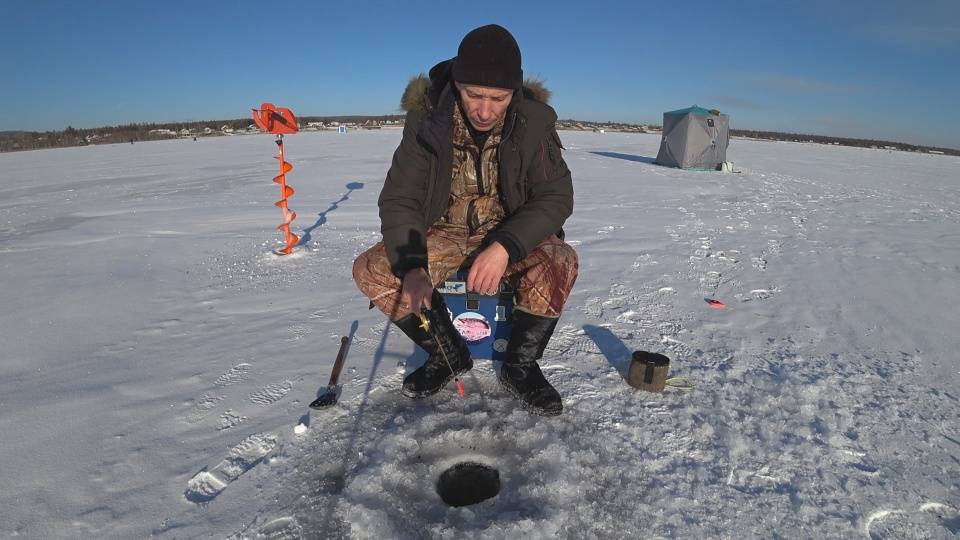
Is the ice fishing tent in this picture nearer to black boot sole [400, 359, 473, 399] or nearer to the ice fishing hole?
black boot sole [400, 359, 473, 399]

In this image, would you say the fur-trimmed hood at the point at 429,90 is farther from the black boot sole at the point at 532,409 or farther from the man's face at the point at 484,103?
the black boot sole at the point at 532,409

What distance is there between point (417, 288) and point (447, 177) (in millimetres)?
625

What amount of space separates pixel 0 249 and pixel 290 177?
6.57 m

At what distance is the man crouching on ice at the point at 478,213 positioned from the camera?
204 cm

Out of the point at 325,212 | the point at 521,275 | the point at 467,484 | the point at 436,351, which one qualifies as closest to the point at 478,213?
the point at 521,275

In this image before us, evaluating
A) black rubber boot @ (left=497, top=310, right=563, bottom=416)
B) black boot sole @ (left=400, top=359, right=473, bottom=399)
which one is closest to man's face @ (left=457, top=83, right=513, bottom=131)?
black rubber boot @ (left=497, top=310, right=563, bottom=416)

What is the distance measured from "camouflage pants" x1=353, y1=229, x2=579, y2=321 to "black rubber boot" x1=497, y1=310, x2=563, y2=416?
63mm

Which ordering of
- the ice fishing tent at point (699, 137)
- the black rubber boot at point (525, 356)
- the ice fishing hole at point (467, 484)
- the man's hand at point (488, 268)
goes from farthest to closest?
the ice fishing tent at point (699, 137), the black rubber boot at point (525, 356), the man's hand at point (488, 268), the ice fishing hole at point (467, 484)

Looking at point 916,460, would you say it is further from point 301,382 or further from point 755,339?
point 301,382

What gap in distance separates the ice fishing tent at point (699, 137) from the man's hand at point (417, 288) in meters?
14.4

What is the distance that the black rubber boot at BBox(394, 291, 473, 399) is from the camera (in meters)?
2.18

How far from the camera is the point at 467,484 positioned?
5.59 ft

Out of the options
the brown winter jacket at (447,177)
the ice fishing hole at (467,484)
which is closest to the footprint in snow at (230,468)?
the ice fishing hole at (467,484)

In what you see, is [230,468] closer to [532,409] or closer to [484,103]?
[532,409]
